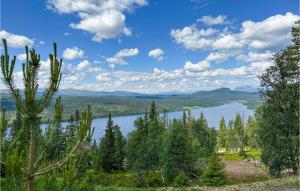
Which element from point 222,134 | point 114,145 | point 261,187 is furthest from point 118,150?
point 222,134

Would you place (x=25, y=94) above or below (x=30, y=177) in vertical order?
above

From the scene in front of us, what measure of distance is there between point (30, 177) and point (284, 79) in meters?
32.2

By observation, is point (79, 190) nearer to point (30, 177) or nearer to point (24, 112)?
point (30, 177)

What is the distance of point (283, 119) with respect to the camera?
33.5 metres

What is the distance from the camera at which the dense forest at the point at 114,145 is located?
7.34 metres

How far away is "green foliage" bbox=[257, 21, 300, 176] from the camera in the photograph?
3350 centimetres

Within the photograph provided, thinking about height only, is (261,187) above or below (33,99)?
below

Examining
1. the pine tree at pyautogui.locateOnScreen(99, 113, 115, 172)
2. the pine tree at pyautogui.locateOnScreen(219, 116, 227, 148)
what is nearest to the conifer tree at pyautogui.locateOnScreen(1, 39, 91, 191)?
the pine tree at pyautogui.locateOnScreen(99, 113, 115, 172)

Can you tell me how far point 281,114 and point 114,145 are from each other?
155 feet

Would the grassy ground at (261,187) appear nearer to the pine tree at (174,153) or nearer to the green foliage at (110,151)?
the pine tree at (174,153)

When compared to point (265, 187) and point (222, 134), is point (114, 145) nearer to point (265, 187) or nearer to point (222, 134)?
point (265, 187)

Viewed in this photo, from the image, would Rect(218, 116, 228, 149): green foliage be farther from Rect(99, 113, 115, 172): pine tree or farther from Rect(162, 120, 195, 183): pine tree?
Rect(162, 120, 195, 183): pine tree

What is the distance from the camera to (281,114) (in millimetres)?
33719

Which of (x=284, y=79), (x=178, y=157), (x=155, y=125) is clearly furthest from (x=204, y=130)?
(x=284, y=79)
